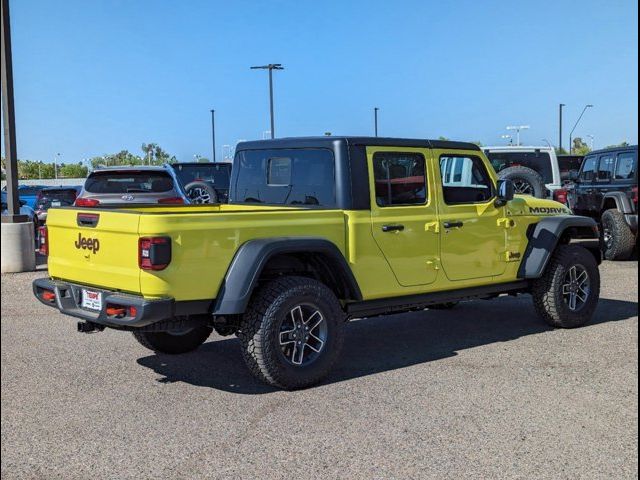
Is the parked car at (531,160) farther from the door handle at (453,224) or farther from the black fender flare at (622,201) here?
the door handle at (453,224)

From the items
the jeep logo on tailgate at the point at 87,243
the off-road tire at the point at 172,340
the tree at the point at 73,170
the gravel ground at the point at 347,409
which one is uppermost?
the tree at the point at 73,170

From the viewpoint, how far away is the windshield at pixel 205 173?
1803 centimetres

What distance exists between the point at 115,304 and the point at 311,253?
1.49 metres

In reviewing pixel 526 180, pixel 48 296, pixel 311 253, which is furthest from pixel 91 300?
pixel 526 180

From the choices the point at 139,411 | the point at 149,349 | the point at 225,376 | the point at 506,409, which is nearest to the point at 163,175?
the point at 149,349

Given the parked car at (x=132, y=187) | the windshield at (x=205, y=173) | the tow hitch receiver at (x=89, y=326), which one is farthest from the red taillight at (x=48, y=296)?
the windshield at (x=205, y=173)

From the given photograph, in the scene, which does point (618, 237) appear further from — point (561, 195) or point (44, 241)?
point (44, 241)

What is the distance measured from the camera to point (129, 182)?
37.9ft

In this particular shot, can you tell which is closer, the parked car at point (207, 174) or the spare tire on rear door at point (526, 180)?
the spare tire on rear door at point (526, 180)

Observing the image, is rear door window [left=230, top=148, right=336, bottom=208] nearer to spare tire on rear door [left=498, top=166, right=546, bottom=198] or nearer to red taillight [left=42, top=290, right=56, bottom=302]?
red taillight [left=42, top=290, right=56, bottom=302]

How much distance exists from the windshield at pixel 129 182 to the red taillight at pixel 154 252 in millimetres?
6800

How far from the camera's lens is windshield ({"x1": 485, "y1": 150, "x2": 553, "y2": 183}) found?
1523 cm

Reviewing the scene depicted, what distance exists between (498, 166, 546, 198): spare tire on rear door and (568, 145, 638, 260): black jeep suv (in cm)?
98

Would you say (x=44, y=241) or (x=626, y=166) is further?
(x=626, y=166)
